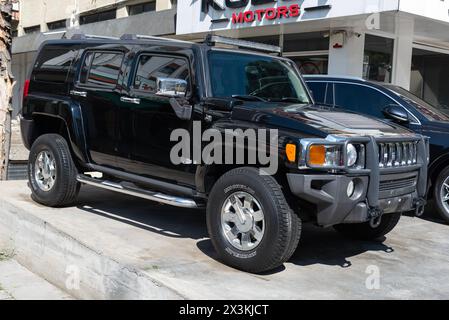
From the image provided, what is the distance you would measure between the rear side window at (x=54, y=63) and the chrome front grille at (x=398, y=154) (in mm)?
3716

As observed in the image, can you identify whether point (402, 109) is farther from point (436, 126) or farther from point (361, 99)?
point (361, 99)

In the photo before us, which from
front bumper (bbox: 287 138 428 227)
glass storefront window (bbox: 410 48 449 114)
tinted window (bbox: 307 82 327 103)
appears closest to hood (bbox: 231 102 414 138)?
front bumper (bbox: 287 138 428 227)

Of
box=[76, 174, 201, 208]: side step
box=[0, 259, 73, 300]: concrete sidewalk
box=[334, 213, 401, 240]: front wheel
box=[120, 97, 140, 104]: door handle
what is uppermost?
box=[120, 97, 140, 104]: door handle

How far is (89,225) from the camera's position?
555cm

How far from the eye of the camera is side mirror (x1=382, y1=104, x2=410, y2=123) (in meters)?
6.96

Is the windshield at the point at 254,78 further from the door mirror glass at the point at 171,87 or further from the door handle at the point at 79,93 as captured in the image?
the door handle at the point at 79,93

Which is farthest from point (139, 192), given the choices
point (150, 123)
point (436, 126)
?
point (436, 126)

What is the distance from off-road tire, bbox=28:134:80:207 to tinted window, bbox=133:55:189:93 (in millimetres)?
1259

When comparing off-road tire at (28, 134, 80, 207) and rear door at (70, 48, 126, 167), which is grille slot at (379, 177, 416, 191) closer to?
rear door at (70, 48, 126, 167)

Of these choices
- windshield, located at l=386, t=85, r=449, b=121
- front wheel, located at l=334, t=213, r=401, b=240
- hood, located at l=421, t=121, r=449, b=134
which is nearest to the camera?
front wheel, located at l=334, t=213, r=401, b=240

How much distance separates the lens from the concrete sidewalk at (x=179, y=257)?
4020mm

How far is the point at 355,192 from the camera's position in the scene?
4125mm

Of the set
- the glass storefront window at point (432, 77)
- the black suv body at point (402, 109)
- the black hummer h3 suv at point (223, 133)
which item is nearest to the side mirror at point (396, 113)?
the black suv body at point (402, 109)

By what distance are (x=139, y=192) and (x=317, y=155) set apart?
2.03 m
